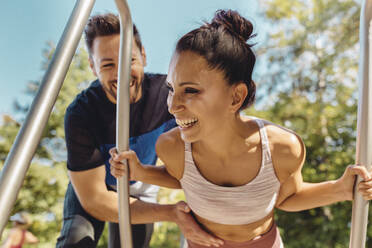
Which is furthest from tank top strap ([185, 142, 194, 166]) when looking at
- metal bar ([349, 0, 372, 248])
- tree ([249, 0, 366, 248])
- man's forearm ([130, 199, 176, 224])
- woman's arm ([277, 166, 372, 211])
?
tree ([249, 0, 366, 248])

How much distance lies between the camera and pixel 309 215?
4.79 m

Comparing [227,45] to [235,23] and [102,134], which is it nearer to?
[235,23]

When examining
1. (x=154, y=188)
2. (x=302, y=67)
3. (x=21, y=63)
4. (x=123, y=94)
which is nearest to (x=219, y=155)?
(x=123, y=94)

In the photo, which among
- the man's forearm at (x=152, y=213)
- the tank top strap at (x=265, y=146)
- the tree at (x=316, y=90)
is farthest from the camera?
the tree at (x=316, y=90)

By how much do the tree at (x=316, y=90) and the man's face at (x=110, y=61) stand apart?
12.1ft

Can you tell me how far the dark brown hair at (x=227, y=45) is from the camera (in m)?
0.94

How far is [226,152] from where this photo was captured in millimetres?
1051

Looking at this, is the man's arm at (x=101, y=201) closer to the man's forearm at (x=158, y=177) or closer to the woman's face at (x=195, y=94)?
the man's forearm at (x=158, y=177)

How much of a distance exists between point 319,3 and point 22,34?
4.92 metres

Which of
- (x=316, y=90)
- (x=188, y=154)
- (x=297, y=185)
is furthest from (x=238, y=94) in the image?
(x=316, y=90)

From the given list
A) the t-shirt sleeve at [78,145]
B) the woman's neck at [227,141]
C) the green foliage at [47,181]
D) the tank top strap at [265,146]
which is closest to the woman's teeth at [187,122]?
the woman's neck at [227,141]

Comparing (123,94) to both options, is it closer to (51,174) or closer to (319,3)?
(51,174)

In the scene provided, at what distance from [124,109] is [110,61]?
0.35 m

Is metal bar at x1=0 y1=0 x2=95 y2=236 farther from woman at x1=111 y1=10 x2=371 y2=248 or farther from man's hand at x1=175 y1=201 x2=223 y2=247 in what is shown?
man's hand at x1=175 y1=201 x2=223 y2=247
